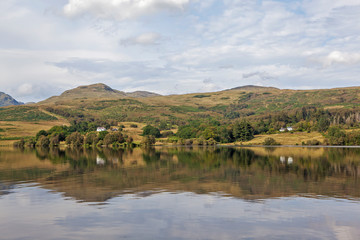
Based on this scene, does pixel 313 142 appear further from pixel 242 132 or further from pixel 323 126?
pixel 242 132

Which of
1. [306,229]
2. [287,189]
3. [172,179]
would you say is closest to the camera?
[306,229]

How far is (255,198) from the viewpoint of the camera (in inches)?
988

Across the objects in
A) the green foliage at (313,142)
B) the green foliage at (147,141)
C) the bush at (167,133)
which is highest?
the bush at (167,133)

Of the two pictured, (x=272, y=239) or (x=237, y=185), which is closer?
(x=272, y=239)

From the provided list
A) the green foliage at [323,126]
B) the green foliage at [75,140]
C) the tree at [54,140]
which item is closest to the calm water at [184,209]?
the green foliage at [75,140]

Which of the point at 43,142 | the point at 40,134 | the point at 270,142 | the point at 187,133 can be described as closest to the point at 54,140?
the point at 43,142

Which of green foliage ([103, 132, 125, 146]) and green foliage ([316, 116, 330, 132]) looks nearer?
green foliage ([316, 116, 330, 132])

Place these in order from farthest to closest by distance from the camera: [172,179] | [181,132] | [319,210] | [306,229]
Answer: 1. [181,132]
2. [172,179]
3. [319,210]
4. [306,229]

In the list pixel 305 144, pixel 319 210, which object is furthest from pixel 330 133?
pixel 319 210

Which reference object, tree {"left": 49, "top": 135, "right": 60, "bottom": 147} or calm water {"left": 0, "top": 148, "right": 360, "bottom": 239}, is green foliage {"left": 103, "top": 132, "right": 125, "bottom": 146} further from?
calm water {"left": 0, "top": 148, "right": 360, "bottom": 239}

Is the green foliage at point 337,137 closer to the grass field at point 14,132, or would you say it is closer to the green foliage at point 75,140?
the green foliage at point 75,140

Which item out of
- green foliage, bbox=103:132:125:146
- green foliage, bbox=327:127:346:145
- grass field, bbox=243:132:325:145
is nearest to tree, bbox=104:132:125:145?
green foliage, bbox=103:132:125:146

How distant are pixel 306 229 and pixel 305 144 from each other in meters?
116

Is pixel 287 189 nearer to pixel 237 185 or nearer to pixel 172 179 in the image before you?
pixel 237 185
